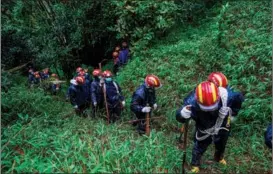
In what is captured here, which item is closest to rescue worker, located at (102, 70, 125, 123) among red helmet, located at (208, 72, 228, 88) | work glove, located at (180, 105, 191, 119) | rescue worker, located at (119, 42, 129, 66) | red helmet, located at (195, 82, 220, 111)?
red helmet, located at (208, 72, 228, 88)

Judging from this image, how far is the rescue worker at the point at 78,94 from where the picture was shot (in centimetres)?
901

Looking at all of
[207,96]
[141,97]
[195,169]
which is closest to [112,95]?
[141,97]

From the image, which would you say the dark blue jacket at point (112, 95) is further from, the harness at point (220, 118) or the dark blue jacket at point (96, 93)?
the harness at point (220, 118)

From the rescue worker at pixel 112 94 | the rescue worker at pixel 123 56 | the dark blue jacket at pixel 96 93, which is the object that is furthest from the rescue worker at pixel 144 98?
the rescue worker at pixel 123 56

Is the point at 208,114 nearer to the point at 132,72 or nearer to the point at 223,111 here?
the point at 223,111

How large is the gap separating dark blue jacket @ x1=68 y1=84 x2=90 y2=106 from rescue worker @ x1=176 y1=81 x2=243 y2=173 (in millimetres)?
4782

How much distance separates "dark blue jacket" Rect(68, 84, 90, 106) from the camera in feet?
29.6

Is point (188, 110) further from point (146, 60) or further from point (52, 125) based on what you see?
point (146, 60)

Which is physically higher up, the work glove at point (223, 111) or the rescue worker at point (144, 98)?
the work glove at point (223, 111)

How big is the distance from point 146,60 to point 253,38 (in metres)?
4.55

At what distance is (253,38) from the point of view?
418 inches

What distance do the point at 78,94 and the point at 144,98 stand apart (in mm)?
2676

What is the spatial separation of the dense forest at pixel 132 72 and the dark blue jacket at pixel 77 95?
0.41m

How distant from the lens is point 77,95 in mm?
9078
